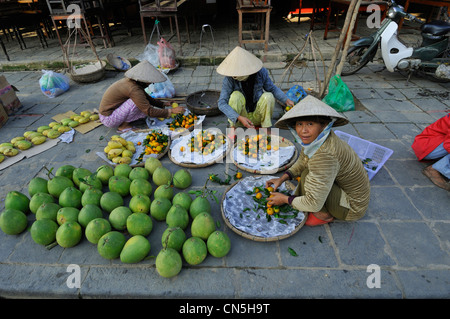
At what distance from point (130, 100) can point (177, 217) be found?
7.77 ft

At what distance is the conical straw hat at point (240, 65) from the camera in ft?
9.65

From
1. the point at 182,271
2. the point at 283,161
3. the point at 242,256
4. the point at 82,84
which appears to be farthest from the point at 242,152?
the point at 82,84

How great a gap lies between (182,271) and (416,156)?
3.17 meters

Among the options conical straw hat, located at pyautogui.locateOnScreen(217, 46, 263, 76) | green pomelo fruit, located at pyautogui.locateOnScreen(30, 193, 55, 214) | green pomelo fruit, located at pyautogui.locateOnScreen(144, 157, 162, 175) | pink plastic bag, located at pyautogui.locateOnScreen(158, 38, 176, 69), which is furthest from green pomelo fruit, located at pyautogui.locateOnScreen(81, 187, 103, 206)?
pink plastic bag, located at pyautogui.locateOnScreen(158, 38, 176, 69)

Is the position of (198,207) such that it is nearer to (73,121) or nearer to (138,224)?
(138,224)

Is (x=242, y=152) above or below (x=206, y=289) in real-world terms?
above

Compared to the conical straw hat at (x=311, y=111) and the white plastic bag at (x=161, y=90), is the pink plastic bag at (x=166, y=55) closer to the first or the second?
the white plastic bag at (x=161, y=90)

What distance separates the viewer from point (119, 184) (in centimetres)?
246

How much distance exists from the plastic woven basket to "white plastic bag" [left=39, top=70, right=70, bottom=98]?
5.55m

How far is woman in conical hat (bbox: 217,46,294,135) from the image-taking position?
118 inches

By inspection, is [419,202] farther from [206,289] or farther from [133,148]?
[133,148]

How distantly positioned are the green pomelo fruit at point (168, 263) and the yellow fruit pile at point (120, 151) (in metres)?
1.58

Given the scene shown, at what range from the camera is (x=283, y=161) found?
9.75ft

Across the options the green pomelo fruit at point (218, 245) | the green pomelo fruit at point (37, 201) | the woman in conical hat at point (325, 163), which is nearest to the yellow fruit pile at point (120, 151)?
the green pomelo fruit at point (37, 201)
